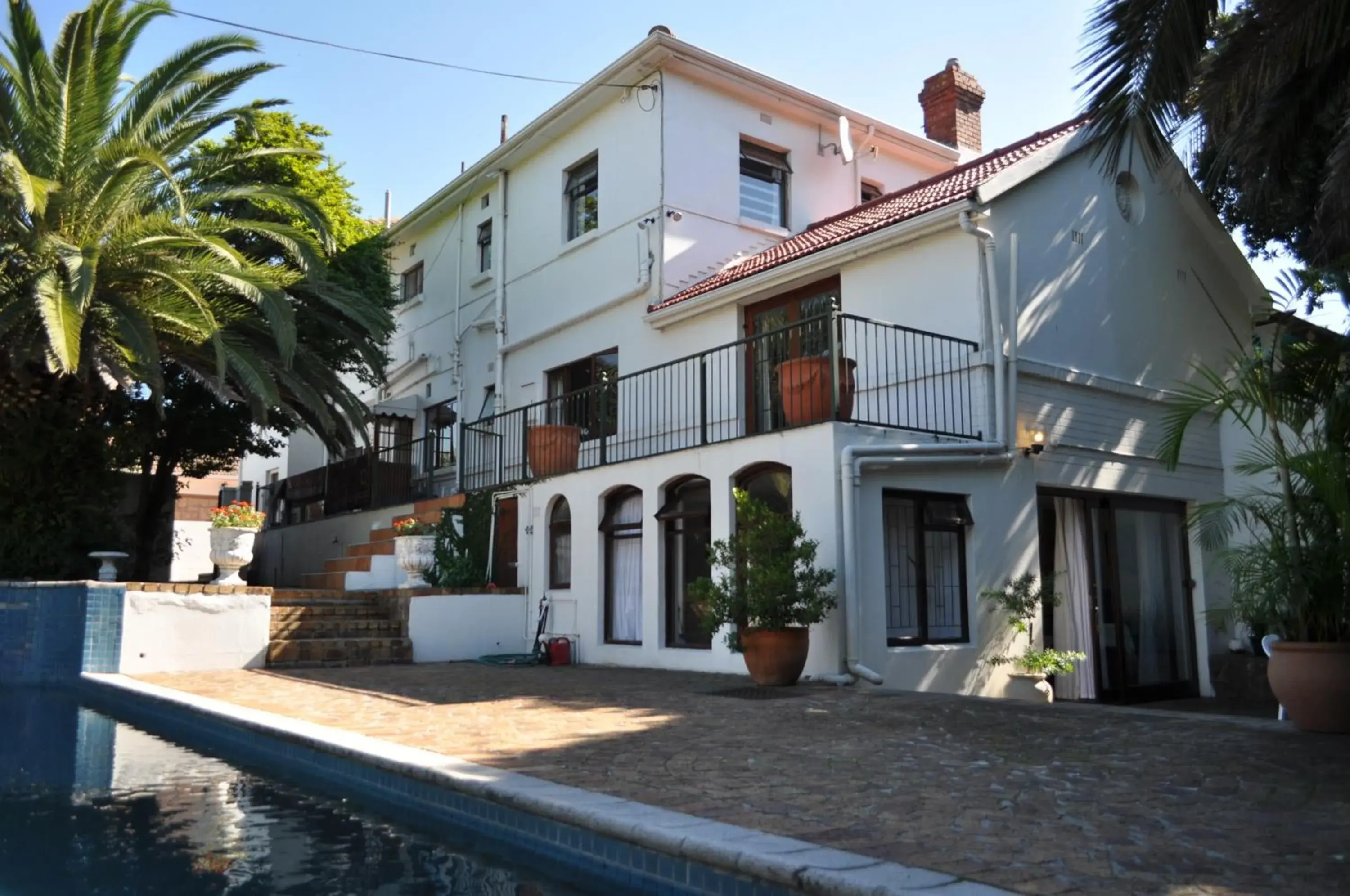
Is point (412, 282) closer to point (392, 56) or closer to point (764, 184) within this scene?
point (392, 56)

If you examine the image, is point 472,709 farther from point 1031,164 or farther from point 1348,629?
point 1031,164

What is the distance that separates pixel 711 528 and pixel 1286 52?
674cm

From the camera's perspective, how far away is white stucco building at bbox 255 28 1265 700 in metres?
10.6

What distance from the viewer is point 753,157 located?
637 inches

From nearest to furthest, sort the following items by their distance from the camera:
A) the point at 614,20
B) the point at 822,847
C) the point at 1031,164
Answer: the point at 822,847 < the point at 1031,164 < the point at 614,20

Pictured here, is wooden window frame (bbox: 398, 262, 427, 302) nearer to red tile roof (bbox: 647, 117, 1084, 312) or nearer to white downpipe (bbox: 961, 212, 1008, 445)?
red tile roof (bbox: 647, 117, 1084, 312)

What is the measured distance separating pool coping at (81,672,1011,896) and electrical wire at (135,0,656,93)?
33.8ft

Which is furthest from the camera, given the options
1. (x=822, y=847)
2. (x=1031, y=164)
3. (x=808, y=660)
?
(x=1031, y=164)

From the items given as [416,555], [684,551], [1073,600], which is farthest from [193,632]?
[1073,600]

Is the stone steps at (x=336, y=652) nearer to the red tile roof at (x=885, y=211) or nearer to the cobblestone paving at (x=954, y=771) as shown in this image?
the cobblestone paving at (x=954, y=771)

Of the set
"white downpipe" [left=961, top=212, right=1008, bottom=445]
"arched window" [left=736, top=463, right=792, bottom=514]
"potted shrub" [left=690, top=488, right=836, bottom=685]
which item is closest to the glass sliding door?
"white downpipe" [left=961, top=212, right=1008, bottom=445]

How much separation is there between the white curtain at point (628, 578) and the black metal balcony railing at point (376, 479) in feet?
18.3

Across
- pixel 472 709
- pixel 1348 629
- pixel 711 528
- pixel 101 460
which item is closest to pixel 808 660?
pixel 711 528

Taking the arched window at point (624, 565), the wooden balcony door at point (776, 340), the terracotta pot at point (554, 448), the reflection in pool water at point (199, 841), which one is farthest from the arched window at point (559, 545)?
the reflection in pool water at point (199, 841)
